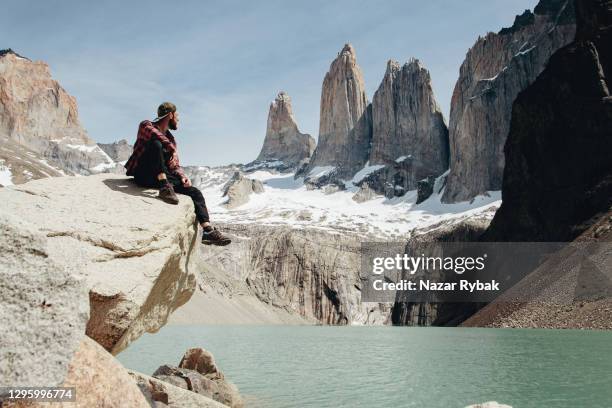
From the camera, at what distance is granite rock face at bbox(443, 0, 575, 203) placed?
16500 cm

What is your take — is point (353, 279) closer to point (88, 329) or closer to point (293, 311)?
point (293, 311)

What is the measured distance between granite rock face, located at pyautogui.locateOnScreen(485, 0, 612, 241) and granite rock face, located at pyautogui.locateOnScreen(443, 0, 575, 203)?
63037mm

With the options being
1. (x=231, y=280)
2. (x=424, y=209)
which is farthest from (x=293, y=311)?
(x=424, y=209)

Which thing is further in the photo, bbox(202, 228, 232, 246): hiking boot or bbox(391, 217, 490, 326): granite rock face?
bbox(391, 217, 490, 326): granite rock face

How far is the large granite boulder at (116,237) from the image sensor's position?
22.9 feet

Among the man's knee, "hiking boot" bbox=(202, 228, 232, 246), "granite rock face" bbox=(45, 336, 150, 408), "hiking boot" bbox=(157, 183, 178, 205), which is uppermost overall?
the man's knee

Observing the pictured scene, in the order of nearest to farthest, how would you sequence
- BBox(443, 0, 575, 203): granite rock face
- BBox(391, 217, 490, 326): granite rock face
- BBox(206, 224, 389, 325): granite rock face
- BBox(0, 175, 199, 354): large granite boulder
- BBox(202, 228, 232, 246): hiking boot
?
BBox(0, 175, 199, 354): large granite boulder → BBox(202, 228, 232, 246): hiking boot → BBox(391, 217, 490, 326): granite rock face → BBox(206, 224, 389, 325): granite rock face → BBox(443, 0, 575, 203): granite rock face

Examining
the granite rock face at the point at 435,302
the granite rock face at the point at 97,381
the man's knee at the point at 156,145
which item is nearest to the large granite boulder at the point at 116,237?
the man's knee at the point at 156,145

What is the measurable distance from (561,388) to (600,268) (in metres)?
46.5

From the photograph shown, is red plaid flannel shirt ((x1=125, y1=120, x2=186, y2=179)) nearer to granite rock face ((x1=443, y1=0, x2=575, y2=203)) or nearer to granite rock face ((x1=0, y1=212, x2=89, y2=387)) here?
granite rock face ((x1=0, y1=212, x2=89, y2=387))

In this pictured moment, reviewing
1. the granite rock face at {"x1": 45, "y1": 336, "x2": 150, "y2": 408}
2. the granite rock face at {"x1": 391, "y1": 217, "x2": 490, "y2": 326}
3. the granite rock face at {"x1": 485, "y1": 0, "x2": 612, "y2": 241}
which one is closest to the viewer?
the granite rock face at {"x1": 45, "y1": 336, "x2": 150, "y2": 408}

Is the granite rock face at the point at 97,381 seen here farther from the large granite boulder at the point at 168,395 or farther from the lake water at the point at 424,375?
the lake water at the point at 424,375

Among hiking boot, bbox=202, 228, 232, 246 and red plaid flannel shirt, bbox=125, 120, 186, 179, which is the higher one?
red plaid flannel shirt, bbox=125, 120, 186, 179

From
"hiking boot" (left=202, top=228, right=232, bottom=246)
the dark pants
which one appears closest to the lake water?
"hiking boot" (left=202, top=228, right=232, bottom=246)
